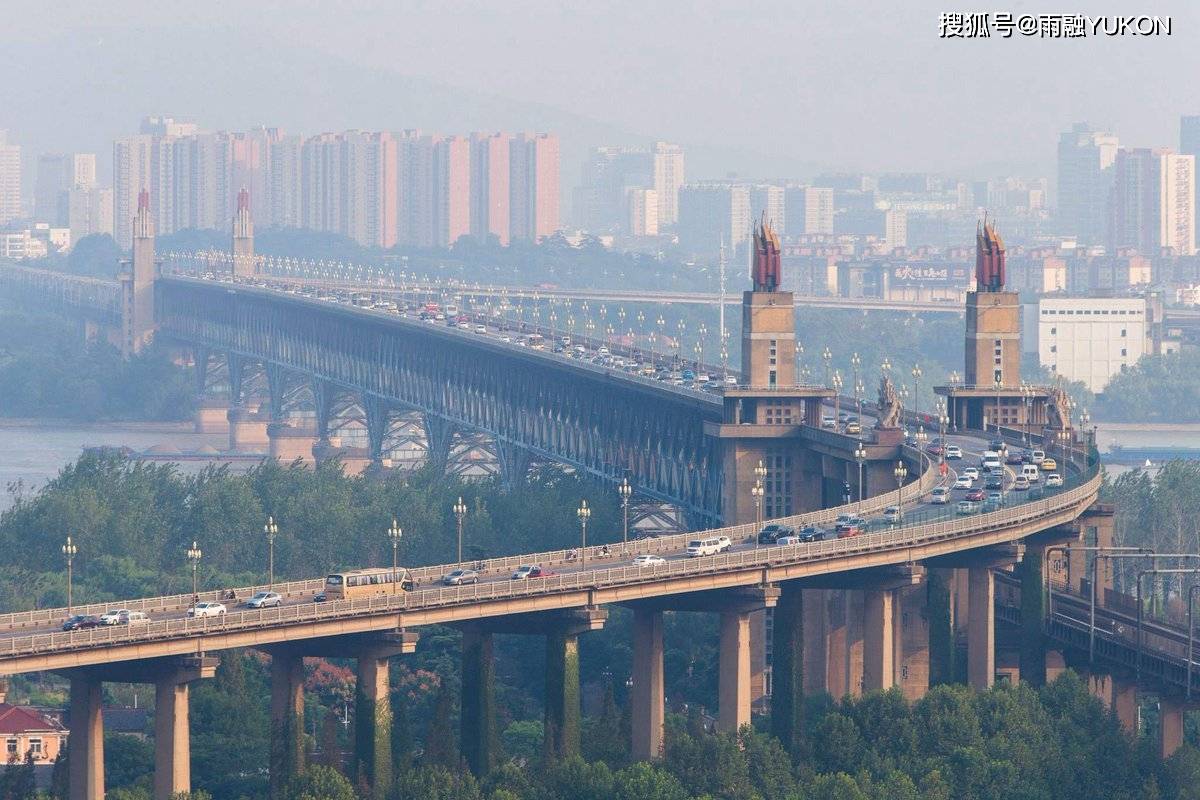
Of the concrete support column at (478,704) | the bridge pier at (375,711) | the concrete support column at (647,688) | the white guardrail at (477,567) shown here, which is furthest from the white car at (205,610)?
the concrete support column at (647,688)

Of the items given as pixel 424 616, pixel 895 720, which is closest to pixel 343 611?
pixel 424 616

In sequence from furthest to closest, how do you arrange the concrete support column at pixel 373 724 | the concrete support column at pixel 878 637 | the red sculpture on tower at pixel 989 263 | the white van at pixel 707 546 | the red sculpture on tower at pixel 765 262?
the red sculpture on tower at pixel 989 263 → the red sculpture on tower at pixel 765 262 → the concrete support column at pixel 878 637 → the white van at pixel 707 546 → the concrete support column at pixel 373 724

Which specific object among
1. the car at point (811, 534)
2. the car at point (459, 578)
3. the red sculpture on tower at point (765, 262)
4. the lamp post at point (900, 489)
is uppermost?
the red sculpture on tower at point (765, 262)

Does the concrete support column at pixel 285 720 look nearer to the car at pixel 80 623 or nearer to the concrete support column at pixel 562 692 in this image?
the car at pixel 80 623

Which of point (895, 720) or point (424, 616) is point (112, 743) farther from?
point (895, 720)

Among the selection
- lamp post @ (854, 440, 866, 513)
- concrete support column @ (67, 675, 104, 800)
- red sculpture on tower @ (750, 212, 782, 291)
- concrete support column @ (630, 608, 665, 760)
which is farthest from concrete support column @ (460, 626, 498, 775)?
red sculpture on tower @ (750, 212, 782, 291)

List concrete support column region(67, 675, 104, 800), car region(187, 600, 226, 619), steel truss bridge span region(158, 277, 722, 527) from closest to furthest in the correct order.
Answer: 1. concrete support column region(67, 675, 104, 800)
2. car region(187, 600, 226, 619)
3. steel truss bridge span region(158, 277, 722, 527)

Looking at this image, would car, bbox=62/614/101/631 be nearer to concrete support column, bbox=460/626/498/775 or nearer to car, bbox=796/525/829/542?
concrete support column, bbox=460/626/498/775
